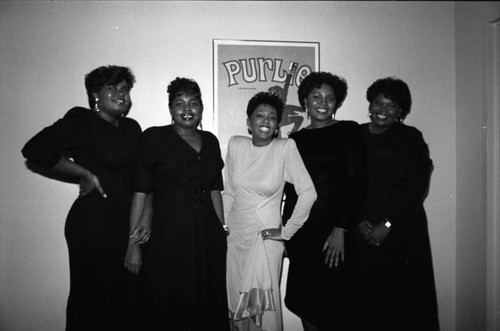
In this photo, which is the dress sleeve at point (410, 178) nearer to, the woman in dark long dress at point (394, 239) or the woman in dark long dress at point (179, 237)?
the woman in dark long dress at point (394, 239)

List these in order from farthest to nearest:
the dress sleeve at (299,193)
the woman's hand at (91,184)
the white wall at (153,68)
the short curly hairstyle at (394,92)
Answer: the white wall at (153,68) < the short curly hairstyle at (394,92) < the woman's hand at (91,184) < the dress sleeve at (299,193)

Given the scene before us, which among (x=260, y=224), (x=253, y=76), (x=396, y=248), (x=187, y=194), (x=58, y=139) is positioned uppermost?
(x=253, y=76)

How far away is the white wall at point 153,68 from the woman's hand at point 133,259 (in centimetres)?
108

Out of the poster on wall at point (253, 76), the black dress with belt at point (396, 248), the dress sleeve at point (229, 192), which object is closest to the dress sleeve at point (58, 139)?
the dress sleeve at point (229, 192)

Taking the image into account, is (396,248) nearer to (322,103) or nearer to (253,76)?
(322,103)

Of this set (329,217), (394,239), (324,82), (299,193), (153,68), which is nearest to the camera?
(299,193)

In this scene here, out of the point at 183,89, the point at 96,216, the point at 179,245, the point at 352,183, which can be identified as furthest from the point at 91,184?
the point at 352,183

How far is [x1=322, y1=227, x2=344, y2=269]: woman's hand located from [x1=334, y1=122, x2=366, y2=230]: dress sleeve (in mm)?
53

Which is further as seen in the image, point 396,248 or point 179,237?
point 396,248

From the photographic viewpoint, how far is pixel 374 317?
253 centimetres

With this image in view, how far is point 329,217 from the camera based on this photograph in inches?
89.2

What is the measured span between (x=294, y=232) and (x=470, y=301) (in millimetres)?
2013

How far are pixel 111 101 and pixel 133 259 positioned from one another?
3.57ft

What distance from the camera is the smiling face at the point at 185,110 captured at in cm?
232
